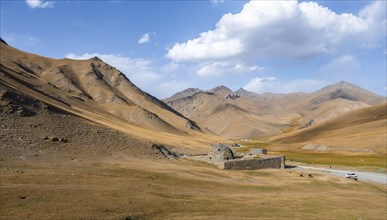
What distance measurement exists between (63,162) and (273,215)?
26.4 m

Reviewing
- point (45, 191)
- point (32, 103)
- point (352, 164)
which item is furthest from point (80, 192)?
point (352, 164)

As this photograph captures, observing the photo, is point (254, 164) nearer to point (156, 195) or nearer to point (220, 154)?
point (220, 154)

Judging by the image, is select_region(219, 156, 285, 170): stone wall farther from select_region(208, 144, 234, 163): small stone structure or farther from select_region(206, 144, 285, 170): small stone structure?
select_region(208, 144, 234, 163): small stone structure

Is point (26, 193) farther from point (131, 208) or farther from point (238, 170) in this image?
point (238, 170)

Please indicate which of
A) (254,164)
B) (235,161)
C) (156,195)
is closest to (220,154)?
(235,161)

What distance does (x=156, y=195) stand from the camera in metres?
36.0

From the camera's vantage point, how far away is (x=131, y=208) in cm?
2998

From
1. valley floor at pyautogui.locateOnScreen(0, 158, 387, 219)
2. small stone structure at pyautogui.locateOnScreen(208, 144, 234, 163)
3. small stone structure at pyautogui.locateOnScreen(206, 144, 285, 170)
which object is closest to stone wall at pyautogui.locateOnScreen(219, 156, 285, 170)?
small stone structure at pyautogui.locateOnScreen(206, 144, 285, 170)

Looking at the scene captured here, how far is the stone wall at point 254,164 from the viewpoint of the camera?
6650 centimetres

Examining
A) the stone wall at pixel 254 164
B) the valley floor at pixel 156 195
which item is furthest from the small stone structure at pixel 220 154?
the valley floor at pixel 156 195

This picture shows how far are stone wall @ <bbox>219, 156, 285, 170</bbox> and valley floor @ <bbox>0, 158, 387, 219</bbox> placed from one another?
20.5ft

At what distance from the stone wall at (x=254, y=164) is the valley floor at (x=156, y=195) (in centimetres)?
626

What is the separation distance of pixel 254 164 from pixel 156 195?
39.2 metres

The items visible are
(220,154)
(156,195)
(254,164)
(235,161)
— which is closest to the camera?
(156,195)
